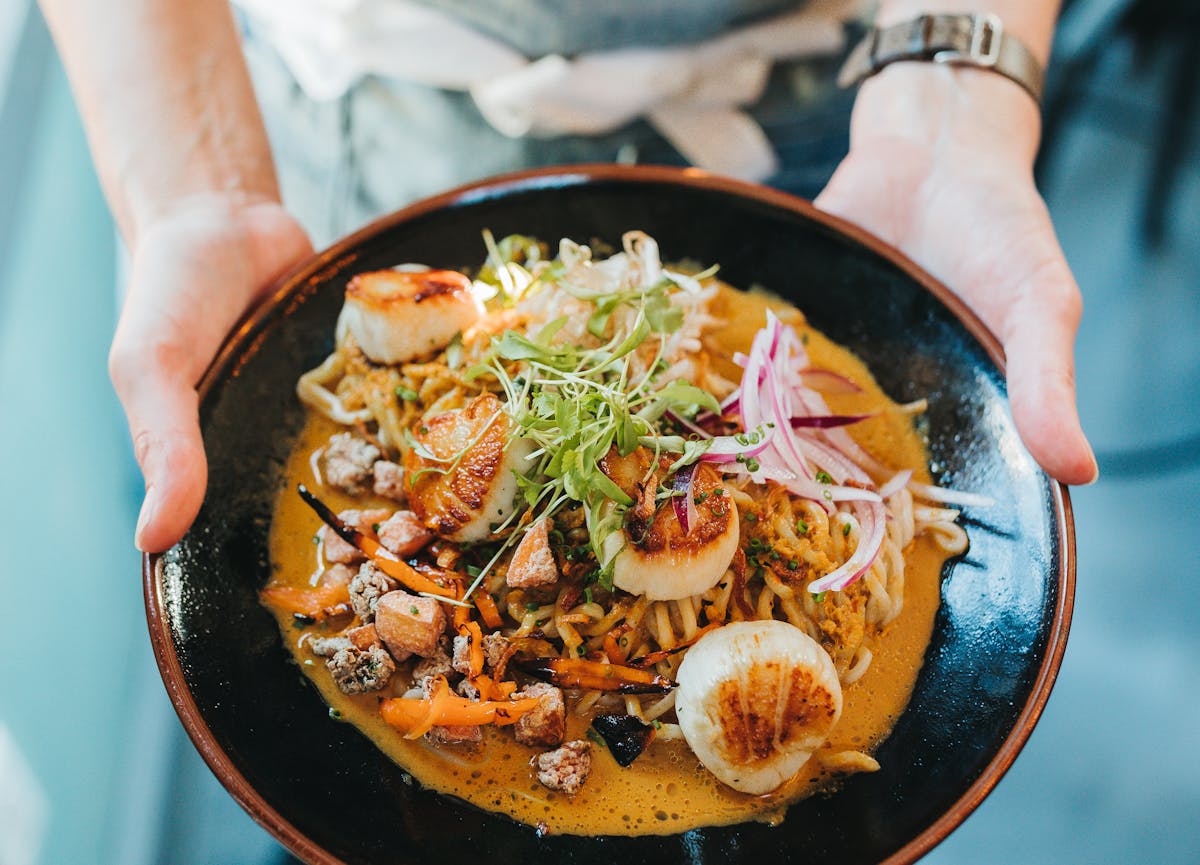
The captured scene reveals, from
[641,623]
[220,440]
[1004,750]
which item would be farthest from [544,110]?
[1004,750]

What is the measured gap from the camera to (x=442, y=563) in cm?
253

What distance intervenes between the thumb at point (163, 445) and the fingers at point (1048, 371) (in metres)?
2.17

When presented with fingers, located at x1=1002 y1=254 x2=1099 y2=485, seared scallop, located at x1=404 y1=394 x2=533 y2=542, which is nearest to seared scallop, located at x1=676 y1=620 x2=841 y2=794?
seared scallop, located at x1=404 y1=394 x2=533 y2=542

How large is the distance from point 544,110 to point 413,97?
0.56 meters

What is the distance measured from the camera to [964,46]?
3.43m

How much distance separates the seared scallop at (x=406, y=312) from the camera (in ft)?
9.03

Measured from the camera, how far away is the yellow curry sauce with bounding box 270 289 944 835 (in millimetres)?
2264

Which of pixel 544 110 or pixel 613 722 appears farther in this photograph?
pixel 544 110

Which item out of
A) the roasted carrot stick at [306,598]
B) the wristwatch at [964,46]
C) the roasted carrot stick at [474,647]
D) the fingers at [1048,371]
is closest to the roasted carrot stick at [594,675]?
the roasted carrot stick at [474,647]

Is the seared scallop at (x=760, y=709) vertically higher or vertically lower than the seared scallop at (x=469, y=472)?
lower

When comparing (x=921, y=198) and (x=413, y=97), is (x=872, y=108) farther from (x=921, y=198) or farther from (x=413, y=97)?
(x=413, y=97)

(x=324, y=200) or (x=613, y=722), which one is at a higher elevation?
(x=324, y=200)

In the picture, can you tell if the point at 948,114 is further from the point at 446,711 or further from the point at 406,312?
the point at 446,711

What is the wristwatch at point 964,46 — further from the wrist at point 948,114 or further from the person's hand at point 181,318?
the person's hand at point 181,318
